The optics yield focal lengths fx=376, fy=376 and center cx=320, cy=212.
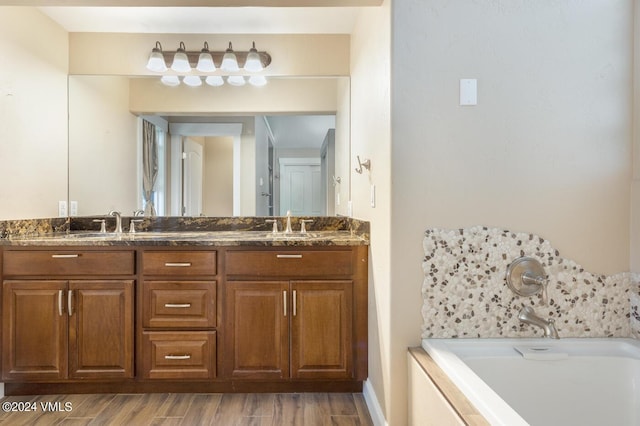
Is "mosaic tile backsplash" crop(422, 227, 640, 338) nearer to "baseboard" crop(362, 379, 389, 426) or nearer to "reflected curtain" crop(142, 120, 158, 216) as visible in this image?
"baseboard" crop(362, 379, 389, 426)

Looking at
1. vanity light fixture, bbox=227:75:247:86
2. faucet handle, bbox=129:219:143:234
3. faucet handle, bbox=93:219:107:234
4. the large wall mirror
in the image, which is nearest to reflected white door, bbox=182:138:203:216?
the large wall mirror

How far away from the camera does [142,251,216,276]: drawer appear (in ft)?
6.82

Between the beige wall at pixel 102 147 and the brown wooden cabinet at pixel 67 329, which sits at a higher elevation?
the beige wall at pixel 102 147

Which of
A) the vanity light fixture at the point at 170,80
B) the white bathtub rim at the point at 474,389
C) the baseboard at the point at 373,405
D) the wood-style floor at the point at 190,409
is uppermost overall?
the vanity light fixture at the point at 170,80

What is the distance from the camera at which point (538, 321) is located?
1.55 metres

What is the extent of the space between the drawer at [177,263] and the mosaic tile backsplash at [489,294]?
118 centimetres

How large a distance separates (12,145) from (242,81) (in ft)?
4.77

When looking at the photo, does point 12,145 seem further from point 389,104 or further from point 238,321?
point 389,104

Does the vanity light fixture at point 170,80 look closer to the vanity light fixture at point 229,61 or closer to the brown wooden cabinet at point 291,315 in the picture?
the vanity light fixture at point 229,61

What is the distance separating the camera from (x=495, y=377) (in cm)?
146

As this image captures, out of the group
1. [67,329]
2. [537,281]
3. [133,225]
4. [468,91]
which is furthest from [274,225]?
[537,281]

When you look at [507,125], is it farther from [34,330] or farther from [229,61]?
[34,330]

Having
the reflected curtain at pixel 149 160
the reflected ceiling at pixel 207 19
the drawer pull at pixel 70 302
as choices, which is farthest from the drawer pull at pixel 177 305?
the reflected ceiling at pixel 207 19

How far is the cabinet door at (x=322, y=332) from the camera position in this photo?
2086 mm
